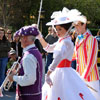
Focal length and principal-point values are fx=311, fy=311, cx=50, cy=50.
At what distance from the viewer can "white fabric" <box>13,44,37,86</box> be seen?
347 centimetres

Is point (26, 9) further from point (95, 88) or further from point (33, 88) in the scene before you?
point (33, 88)

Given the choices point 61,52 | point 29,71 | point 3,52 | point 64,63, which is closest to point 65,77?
point 64,63

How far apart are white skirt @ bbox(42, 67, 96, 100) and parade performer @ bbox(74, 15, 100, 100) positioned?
684 millimetres

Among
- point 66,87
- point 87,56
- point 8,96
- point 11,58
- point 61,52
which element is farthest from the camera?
point 11,58

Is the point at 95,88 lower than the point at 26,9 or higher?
lower

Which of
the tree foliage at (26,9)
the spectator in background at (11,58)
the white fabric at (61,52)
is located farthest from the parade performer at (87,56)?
the tree foliage at (26,9)

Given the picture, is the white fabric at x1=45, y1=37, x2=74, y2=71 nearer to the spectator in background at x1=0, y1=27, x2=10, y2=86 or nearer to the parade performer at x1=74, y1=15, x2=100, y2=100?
the parade performer at x1=74, y1=15, x2=100, y2=100

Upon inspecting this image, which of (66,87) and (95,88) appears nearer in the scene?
(66,87)

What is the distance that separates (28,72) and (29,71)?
16 mm

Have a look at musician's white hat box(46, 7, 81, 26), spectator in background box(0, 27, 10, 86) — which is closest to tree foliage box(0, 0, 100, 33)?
spectator in background box(0, 27, 10, 86)

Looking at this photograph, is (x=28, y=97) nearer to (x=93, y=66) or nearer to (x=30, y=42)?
(x=30, y=42)

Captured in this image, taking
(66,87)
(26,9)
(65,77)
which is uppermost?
(26,9)

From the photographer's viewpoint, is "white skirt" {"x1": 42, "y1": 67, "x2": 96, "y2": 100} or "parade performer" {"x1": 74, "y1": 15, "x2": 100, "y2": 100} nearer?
"white skirt" {"x1": 42, "y1": 67, "x2": 96, "y2": 100}

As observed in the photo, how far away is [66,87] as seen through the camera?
452cm
